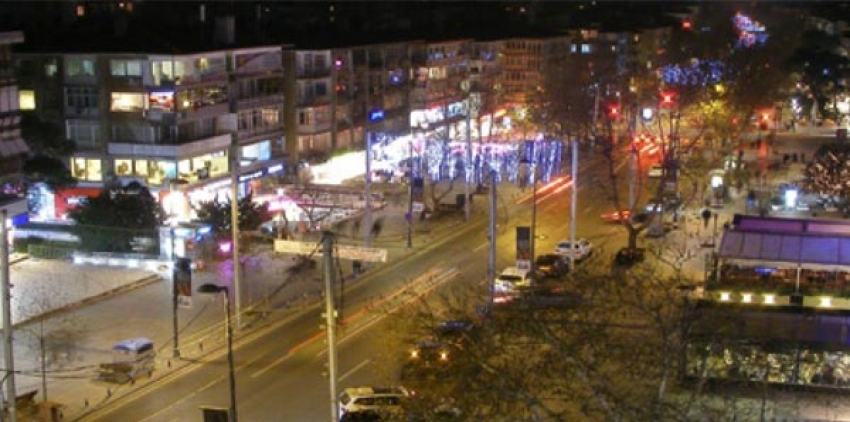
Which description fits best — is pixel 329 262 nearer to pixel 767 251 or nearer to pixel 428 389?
pixel 428 389

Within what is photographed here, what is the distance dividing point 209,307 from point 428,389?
14.1m

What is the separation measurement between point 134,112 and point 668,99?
A: 3626cm

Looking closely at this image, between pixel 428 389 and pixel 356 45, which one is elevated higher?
pixel 356 45

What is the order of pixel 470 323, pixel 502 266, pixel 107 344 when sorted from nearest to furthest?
pixel 470 323 → pixel 107 344 → pixel 502 266

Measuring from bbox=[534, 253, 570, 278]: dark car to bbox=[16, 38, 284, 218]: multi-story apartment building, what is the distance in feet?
57.2

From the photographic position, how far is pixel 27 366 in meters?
29.9

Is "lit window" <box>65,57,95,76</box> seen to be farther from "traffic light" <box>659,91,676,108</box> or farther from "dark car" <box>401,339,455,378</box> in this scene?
"traffic light" <box>659,91,676,108</box>

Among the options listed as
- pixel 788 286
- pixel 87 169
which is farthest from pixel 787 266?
pixel 87 169

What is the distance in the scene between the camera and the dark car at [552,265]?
3881 cm

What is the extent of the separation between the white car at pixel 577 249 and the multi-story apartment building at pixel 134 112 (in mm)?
17082

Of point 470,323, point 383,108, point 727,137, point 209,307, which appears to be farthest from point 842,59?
point 470,323

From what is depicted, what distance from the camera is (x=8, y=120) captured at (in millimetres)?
40469

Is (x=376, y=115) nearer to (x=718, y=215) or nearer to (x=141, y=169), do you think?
(x=141, y=169)

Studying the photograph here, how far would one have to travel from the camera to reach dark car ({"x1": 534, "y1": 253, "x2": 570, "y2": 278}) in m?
38.8
